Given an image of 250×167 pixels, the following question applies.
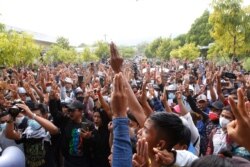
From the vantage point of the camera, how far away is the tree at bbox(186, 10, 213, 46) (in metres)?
55.0

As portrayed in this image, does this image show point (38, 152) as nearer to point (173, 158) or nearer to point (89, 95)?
point (89, 95)

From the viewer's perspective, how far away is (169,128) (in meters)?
2.31

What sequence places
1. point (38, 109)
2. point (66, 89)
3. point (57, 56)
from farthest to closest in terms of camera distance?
point (57, 56) → point (66, 89) → point (38, 109)

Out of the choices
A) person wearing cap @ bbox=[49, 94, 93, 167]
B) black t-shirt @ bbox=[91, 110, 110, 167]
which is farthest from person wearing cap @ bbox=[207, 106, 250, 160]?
person wearing cap @ bbox=[49, 94, 93, 167]

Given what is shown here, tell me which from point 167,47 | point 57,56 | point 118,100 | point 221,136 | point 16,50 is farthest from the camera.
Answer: point 167,47

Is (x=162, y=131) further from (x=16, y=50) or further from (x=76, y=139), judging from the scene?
(x=16, y=50)

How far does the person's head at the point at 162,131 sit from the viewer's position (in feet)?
7.32

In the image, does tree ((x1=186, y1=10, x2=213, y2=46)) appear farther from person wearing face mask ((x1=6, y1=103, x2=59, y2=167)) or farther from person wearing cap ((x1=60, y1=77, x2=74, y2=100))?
person wearing face mask ((x1=6, y1=103, x2=59, y2=167))

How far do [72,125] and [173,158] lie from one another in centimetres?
283

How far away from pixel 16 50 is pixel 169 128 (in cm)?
2149

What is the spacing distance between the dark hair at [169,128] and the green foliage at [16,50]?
1785cm

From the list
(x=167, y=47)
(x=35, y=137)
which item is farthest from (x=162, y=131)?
(x=167, y=47)

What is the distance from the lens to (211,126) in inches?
190

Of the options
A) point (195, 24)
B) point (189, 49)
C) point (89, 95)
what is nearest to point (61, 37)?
point (195, 24)
